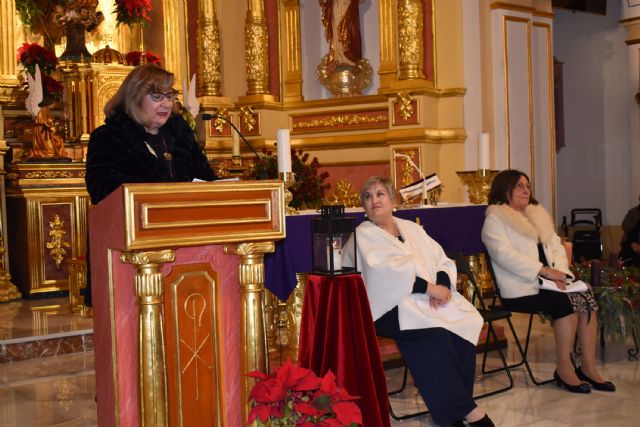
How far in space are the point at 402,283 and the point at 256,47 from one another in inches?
259

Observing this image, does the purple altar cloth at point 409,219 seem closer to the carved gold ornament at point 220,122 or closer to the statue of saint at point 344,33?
the statue of saint at point 344,33

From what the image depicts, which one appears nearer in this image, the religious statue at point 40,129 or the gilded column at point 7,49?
the religious statue at point 40,129

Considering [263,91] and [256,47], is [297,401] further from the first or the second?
[256,47]

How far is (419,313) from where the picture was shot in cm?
476

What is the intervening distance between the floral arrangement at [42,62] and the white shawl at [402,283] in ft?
19.0

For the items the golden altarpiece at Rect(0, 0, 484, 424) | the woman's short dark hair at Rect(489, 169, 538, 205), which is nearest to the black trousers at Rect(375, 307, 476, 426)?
the woman's short dark hair at Rect(489, 169, 538, 205)

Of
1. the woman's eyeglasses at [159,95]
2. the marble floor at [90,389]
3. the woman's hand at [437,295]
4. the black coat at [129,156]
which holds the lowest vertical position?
the marble floor at [90,389]

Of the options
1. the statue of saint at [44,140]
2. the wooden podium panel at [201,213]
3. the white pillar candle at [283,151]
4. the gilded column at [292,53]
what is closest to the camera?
the wooden podium panel at [201,213]

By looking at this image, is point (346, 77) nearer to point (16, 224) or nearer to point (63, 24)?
point (63, 24)

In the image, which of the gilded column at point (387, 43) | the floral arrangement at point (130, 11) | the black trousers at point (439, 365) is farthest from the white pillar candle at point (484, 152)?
the floral arrangement at point (130, 11)

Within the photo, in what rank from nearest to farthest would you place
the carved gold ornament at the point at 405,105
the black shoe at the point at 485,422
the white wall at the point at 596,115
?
1. the black shoe at the point at 485,422
2. the carved gold ornament at the point at 405,105
3. the white wall at the point at 596,115

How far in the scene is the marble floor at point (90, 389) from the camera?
4.88m

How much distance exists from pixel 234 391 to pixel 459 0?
23.1 ft

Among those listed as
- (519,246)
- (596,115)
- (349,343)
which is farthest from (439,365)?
(596,115)
